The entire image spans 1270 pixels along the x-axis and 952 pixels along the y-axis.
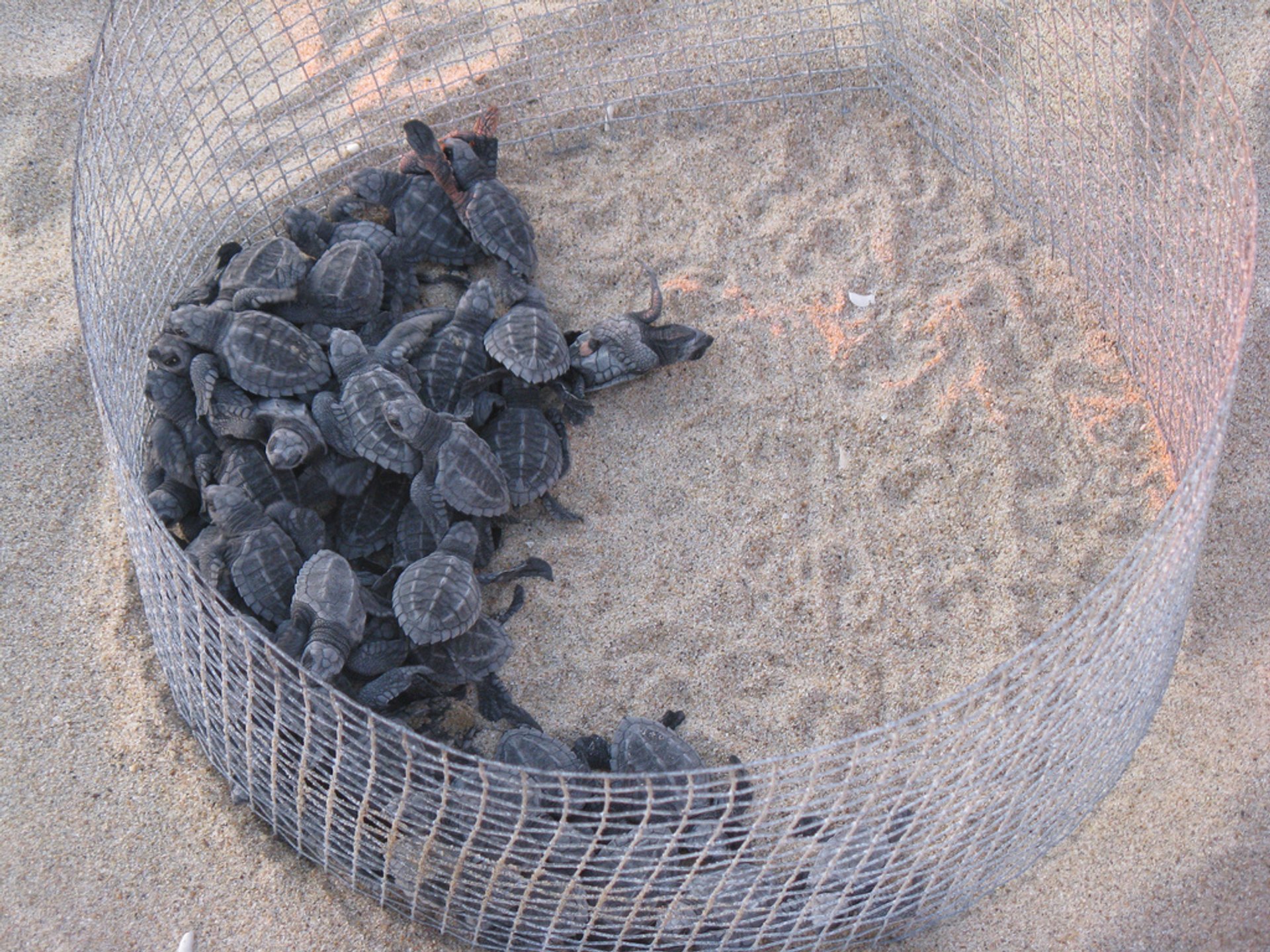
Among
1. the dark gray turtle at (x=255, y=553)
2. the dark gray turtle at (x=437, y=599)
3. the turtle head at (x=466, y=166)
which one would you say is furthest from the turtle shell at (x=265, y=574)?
the turtle head at (x=466, y=166)

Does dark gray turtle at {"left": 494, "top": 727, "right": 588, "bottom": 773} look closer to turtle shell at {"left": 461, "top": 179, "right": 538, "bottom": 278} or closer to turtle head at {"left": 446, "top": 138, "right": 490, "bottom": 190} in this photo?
turtle shell at {"left": 461, "top": 179, "right": 538, "bottom": 278}

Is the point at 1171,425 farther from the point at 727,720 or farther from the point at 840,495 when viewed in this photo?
the point at 727,720

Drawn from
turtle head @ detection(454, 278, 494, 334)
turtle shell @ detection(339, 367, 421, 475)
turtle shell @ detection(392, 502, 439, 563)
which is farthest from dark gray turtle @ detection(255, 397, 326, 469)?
turtle head @ detection(454, 278, 494, 334)

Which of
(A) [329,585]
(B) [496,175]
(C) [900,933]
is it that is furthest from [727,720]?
(B) [496,175]

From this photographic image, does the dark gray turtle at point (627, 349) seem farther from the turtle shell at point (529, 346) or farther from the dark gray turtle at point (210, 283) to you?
the dark gray turtle at point (210, 283)

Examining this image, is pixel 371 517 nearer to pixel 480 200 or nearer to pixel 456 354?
pixel 456 354
